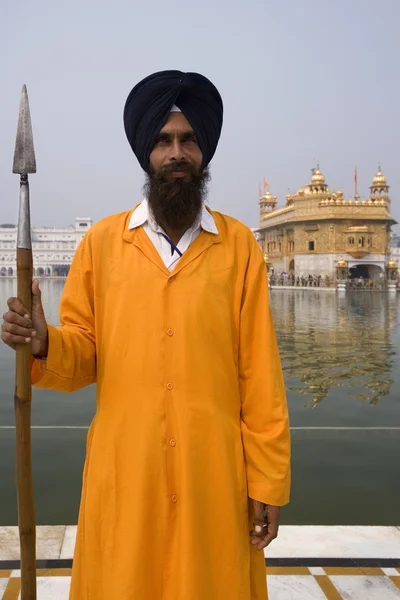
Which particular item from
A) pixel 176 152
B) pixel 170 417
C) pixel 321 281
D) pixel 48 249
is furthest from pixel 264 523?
pixel 48 249

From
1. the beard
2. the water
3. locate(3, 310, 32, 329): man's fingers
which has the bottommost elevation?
the water

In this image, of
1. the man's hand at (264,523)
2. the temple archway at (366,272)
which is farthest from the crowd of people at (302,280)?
the man's hand at (264,523)

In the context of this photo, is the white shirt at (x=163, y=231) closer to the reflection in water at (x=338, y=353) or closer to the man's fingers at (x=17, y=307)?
the man's fingers at (x=17, y=307)

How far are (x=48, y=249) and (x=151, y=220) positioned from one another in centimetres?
8218

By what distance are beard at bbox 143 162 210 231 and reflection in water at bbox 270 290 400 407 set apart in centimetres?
357

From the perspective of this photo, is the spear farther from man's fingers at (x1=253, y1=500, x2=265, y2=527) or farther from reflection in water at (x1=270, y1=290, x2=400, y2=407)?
reflection in water at (x1=270, y1=290, x2=400, y2=407)

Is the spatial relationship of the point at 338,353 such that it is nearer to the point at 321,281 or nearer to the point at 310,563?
the point at 310,563

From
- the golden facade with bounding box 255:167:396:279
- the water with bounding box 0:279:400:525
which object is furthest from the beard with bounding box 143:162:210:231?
the golden facade with bounding box 255:167:396:279

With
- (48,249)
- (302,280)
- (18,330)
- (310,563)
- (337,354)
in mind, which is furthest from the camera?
(48,249)

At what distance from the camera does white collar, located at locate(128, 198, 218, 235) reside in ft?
4.34

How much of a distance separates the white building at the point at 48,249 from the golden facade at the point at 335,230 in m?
48.0

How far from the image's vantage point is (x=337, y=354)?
24.8 ft

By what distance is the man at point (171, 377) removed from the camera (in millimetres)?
1177

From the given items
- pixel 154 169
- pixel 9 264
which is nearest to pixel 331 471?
pixel 154 169
